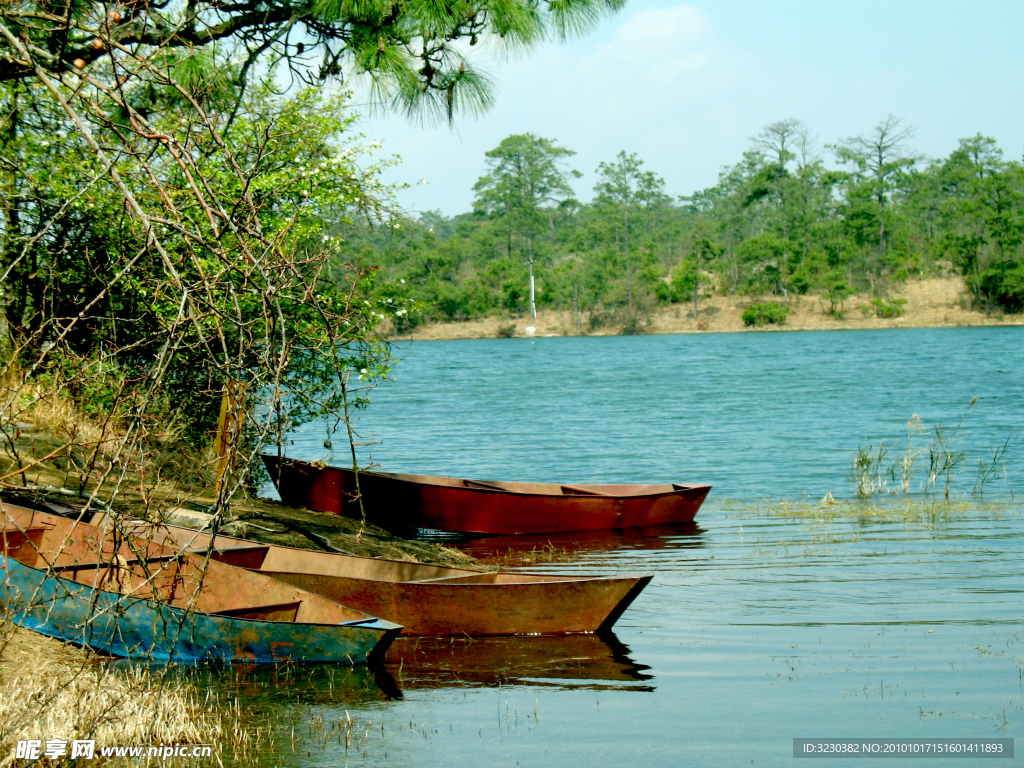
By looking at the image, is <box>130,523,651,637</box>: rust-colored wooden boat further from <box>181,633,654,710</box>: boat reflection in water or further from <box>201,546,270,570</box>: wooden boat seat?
<box>201,546,270,570</box>: wooden boat seat

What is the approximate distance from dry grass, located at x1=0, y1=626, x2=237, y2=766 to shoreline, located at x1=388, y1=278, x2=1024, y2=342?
53.8 metres

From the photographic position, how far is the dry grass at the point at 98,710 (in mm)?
4879

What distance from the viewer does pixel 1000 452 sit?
18859 mm

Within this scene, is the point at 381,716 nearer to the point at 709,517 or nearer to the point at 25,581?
the point at 25,581

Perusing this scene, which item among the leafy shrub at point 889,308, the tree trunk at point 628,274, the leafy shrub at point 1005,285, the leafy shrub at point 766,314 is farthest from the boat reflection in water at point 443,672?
the tree trunk at point 628,274

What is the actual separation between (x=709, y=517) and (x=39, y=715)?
34.5 ft

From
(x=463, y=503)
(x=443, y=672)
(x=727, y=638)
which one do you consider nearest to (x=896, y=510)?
(x=463, y=503)

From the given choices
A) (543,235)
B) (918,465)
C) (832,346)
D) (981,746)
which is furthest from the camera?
(543,235)

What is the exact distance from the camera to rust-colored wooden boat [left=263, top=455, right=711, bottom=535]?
42.2ft

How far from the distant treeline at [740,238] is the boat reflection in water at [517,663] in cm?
5625

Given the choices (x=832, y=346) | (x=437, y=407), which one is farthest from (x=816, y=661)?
(x=832, y=346)

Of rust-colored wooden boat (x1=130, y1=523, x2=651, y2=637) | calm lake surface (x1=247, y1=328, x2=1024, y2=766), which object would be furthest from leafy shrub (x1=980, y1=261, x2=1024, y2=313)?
rust-colored wooden boat (x1=130, y1=523, x2=651, y2=637)

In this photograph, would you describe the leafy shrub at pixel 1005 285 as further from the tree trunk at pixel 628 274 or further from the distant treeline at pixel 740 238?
the tree trunk at pixel 628 274

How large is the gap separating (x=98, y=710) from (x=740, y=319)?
6917 centimetres
